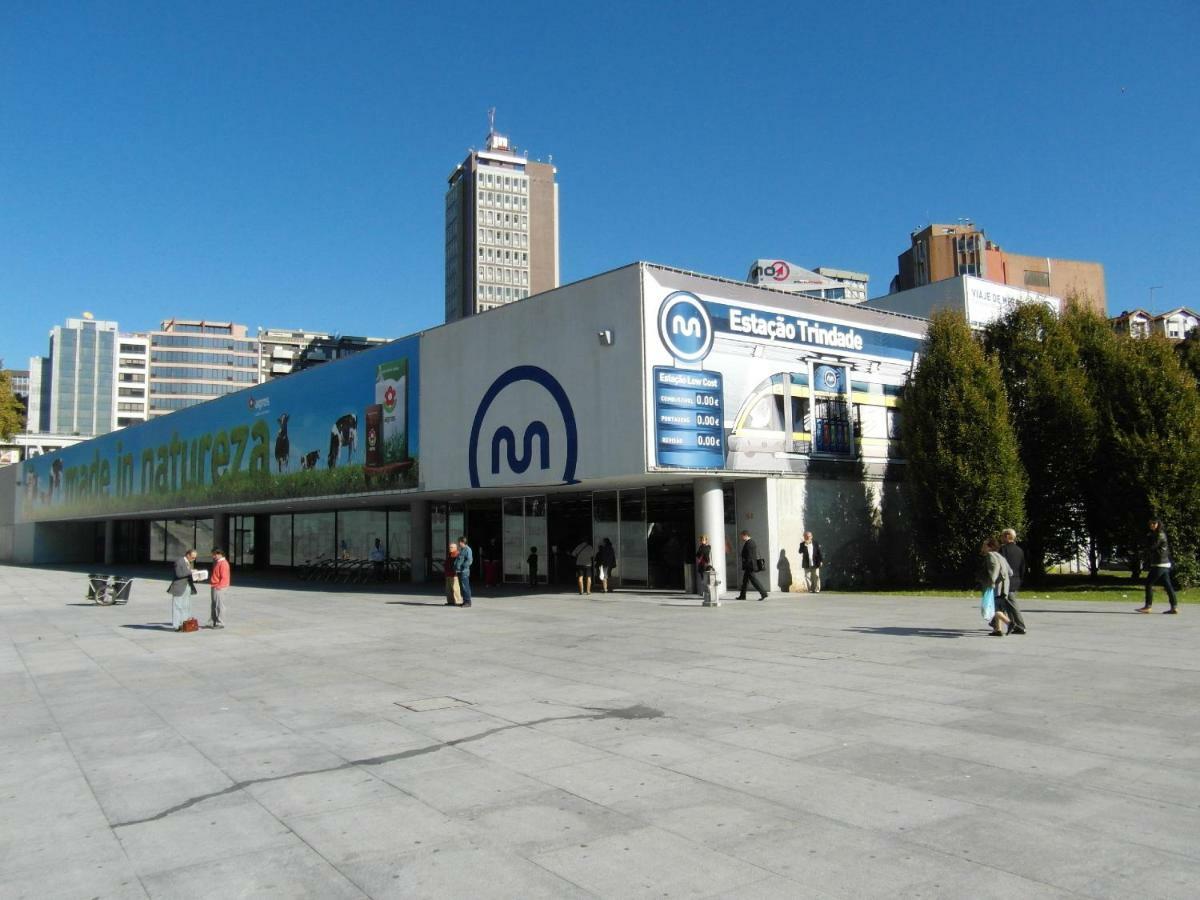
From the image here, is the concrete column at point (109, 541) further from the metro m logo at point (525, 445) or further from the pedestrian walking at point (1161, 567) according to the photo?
the pedestrian walking at point (1161, 567)

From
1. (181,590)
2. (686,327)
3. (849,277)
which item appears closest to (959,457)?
(686,327)

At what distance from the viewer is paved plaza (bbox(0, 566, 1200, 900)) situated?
475cm

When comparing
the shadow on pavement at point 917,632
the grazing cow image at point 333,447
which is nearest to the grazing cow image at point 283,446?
the grazing cow image at point 333,447

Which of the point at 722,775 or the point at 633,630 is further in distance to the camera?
the point at 633,630

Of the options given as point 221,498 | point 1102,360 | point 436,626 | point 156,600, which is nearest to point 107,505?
point 221,498

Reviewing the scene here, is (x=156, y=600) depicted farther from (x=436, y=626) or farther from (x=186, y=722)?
(x=186, y=722)

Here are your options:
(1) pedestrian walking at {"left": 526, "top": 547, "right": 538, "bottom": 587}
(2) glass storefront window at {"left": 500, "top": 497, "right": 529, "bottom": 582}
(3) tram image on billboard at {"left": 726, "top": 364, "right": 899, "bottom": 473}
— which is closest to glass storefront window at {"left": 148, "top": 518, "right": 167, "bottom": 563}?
(2) glass storefront window at {"left": 500, "top": 497, "right": 529, "bottom": 582}

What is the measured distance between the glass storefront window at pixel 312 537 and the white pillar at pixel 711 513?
77.6ft

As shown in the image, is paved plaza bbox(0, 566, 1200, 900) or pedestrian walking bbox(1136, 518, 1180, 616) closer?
paved plaza bbox(0, 566, 1200, 900)

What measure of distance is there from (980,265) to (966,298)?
2857 inches

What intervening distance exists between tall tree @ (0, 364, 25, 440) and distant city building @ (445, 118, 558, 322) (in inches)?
3748

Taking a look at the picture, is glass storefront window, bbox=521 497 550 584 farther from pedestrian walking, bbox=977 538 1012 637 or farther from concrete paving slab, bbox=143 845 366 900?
concrete paving slab, bbox=143 845 366 900

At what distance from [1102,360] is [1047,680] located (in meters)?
19.2

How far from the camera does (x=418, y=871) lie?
481 centimetres
